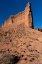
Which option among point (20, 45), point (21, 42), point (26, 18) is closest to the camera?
point (20, 45)

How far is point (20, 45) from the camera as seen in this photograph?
2331 centimetres

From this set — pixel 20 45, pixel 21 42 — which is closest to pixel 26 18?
pixel 21 42

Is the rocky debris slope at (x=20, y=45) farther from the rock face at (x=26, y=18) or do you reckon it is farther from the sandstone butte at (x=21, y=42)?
the rock face at (x=26, y=18)

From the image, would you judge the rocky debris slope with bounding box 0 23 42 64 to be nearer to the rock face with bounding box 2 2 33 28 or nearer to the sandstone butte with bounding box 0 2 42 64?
the sandstone butte with bounding box 0 2 42 64

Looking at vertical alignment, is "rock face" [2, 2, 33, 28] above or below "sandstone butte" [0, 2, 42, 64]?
above

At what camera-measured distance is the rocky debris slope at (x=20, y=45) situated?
58.5ft

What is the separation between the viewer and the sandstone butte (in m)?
18.0

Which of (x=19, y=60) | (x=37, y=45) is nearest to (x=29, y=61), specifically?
(x=19, y=60)

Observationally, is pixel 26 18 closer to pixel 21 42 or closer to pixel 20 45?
pixel 21 42

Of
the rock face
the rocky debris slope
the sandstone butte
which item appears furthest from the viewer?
the rock face

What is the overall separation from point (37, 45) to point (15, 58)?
5.65 m

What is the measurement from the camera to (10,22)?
35.6m

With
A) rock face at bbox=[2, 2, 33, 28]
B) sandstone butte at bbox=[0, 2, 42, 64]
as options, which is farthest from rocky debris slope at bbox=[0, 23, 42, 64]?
rock face at bbox=[2, 2, 33, 28]

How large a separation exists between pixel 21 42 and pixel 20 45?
1245 mm
